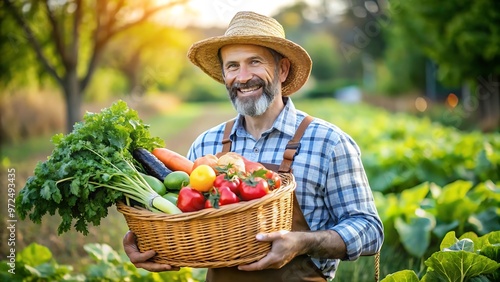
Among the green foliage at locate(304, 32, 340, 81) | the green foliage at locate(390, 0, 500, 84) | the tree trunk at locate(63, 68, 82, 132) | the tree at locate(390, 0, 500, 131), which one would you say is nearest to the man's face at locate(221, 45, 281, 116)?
the tree at locate(390, 0, 500, 131)

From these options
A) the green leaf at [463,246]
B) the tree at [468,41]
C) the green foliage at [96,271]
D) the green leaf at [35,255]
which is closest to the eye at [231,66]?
the green leaf at [463,246]

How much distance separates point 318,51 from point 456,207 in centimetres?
7426

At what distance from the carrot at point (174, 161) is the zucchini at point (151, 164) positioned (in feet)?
0.11

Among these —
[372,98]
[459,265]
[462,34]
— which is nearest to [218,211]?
[459,265]

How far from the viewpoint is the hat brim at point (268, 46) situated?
3201 mm

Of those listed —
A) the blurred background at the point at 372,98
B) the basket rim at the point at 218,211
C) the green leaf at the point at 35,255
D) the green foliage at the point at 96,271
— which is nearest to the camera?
the basket rim at the point at 218,211

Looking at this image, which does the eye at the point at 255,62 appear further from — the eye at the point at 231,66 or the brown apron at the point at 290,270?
the brown apron at the point at 290,270

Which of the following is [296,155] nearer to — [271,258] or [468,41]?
[271,258]

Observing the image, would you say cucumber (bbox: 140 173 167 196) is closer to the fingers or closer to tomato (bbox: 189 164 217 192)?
tomato (bbox: 189 164 217 192)

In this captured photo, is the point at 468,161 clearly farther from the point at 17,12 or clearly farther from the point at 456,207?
A: the point at 17,12

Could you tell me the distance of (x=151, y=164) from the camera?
10.1 feet

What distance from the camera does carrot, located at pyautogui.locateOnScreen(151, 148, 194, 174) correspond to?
121 inches

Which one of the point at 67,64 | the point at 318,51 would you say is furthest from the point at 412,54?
the point at 318,51

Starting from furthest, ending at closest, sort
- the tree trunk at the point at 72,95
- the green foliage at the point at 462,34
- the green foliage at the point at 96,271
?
1. the green foliage at the point at 462,34
2. the tree trunk at the point at 72,95
3. the green foliage at the point at 96,271
